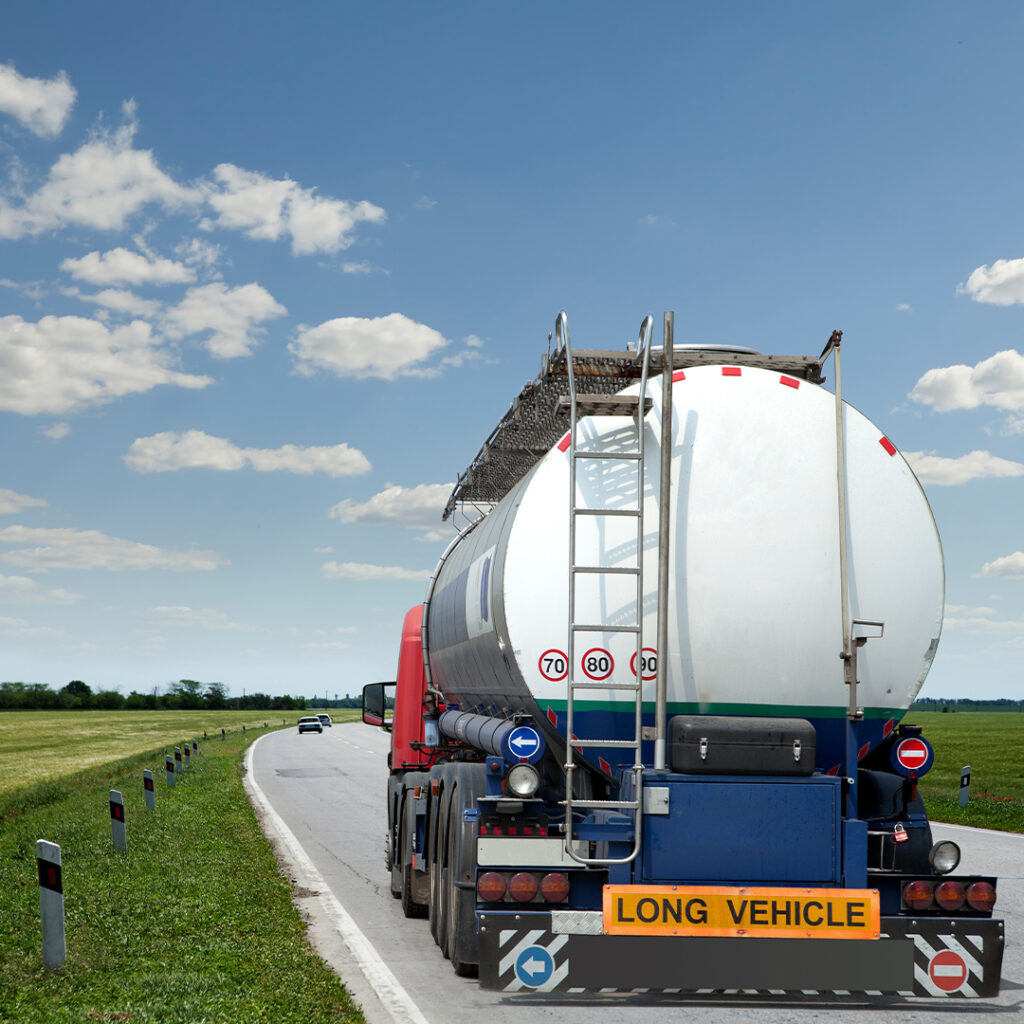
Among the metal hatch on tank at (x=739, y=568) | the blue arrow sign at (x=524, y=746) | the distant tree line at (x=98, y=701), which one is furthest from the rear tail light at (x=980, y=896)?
the distant tree line at (x=98, y=701)

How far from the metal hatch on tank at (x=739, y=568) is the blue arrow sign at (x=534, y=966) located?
1.10 m

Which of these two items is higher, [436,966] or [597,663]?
[597,663]

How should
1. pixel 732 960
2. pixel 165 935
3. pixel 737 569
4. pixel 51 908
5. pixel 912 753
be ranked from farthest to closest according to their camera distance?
1. pixel 165 935
2. pixel 51 908
3. pixel 912 753
4. pixel 737 569
5. pixel 732 960

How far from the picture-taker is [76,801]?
23.4m

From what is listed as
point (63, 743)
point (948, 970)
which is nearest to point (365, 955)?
point (948, 970)

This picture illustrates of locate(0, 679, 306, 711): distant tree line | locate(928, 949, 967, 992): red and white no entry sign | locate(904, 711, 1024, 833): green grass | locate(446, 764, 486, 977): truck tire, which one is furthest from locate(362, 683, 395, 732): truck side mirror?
locate(0, 679, 306, 711): distant tree line

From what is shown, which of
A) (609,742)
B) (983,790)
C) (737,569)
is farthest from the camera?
(983,790)

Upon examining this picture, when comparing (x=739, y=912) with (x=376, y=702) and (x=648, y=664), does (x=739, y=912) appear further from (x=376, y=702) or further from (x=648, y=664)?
(x=376, y=702)

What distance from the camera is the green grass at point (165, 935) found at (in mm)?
7094

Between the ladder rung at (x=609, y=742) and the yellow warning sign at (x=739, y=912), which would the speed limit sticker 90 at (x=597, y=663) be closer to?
the ladder rung at (x=609, y=742)

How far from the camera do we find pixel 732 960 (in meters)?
6.22

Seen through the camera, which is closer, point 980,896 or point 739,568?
point 980,896

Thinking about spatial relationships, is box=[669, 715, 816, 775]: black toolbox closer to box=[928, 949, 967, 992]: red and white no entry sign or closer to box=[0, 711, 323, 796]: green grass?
box=[928, 949, 967, 992]: red and white no entry sign

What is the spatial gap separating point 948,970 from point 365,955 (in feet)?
13.6
